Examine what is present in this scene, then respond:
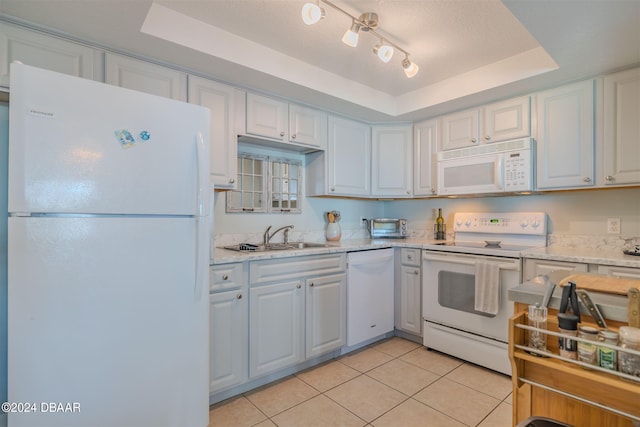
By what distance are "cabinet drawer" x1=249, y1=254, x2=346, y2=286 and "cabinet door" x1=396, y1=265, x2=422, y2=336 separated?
0.67m

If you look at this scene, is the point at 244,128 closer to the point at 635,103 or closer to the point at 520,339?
the point at 520,339

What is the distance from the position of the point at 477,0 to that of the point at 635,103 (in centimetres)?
128

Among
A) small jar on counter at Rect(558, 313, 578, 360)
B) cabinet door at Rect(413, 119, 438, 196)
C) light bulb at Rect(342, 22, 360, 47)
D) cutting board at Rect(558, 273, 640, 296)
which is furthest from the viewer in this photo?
cabinet door at Rect(413, 119, 438, 196)

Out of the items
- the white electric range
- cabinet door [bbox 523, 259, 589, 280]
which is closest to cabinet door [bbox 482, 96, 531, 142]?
the white electric range

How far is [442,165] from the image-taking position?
292 centimetres

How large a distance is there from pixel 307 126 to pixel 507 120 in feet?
5.28

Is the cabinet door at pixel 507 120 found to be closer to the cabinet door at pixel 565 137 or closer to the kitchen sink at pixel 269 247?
the cabinet door at pixel 565 137

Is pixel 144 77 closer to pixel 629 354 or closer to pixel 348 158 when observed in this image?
pixel 348 158

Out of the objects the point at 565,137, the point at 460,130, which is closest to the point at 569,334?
the point at 565,137

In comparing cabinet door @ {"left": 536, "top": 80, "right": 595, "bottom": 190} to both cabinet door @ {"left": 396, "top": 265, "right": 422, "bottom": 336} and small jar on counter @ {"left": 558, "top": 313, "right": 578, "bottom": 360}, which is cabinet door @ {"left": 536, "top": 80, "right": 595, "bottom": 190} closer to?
cabinet door @ {"left": 396, "top": 265, "right": 422, "bottom": 336}

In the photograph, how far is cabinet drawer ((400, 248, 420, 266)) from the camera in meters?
2.80

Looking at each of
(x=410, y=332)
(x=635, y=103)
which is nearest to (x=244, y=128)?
(x=410, y=332)

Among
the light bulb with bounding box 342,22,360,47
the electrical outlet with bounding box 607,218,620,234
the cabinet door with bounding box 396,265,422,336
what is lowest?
the cabinet door with bounding box 396,265,422,336

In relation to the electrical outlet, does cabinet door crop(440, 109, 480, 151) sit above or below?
above
